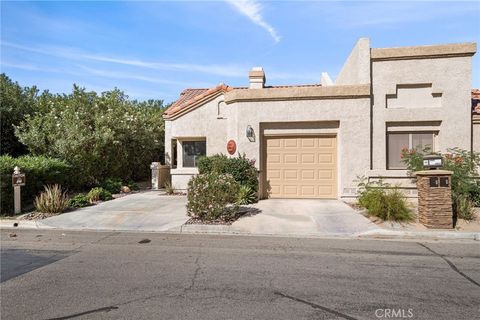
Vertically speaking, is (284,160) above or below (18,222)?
above

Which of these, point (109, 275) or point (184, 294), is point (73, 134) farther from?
point (184, 294)

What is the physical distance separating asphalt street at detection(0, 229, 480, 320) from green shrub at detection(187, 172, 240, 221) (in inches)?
63.0

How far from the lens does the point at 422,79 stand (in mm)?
12547

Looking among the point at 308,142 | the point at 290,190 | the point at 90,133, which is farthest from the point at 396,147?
the point at 90,133

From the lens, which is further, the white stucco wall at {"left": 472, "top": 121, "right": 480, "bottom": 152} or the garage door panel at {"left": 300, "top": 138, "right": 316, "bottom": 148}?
the garage door panel at {"left": 300, "top": 138, "right": 316, "bottom": 148}

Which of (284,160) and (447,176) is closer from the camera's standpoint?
(447,176)

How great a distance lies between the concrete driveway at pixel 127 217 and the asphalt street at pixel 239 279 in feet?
5.01

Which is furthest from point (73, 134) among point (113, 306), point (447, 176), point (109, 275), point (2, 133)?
point (447, 176)

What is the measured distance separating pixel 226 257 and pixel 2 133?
15.0 metres

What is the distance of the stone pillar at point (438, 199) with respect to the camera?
29.1ft

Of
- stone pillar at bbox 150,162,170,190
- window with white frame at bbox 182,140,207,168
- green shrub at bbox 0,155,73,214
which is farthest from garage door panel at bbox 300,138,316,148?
green shrub at bbox 0,155,73,214

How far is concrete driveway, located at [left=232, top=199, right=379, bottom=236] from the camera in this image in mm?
8859

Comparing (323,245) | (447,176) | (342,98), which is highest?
(342,98)

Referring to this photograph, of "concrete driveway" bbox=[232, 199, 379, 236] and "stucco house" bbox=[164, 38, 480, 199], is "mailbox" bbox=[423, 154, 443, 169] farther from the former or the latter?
"stucco house" bbox=[164, 38, 480, 199]
